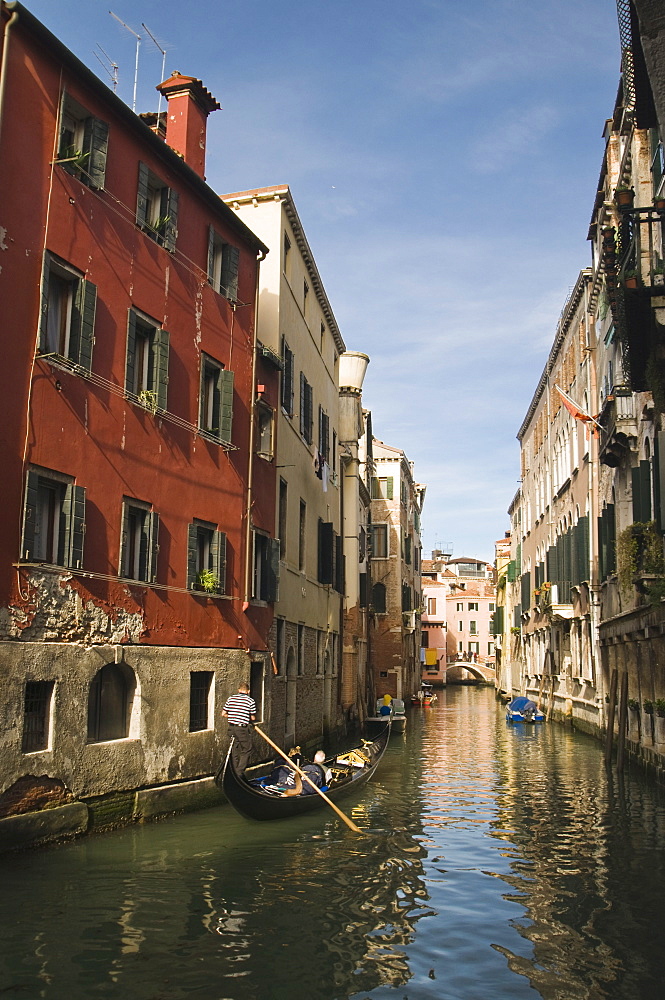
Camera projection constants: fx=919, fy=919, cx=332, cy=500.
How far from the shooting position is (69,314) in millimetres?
→ 10328

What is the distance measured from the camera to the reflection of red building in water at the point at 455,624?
67.8 metres

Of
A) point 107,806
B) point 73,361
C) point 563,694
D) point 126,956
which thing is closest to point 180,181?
point 73,361

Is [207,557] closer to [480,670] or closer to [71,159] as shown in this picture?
[71,159]

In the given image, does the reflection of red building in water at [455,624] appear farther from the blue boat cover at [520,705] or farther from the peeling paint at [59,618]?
the peeling paint at [59,618]

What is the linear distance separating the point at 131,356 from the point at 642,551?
26.4ft

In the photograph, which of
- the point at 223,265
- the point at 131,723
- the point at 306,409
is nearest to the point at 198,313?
the point at 223,265

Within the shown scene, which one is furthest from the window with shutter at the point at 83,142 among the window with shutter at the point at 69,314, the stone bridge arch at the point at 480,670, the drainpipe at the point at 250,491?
the stone bridge arch at the point at 480,670

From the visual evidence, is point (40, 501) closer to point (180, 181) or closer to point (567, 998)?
point (180, 181)

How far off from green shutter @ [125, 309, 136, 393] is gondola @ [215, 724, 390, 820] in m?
4.62

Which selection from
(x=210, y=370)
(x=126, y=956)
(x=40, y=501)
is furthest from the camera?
(x=210, y=370)

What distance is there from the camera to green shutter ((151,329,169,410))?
39.0ft

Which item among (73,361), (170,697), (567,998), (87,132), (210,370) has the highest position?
(87,132)

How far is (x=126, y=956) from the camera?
6.27 metres

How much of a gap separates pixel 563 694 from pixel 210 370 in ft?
66.6
